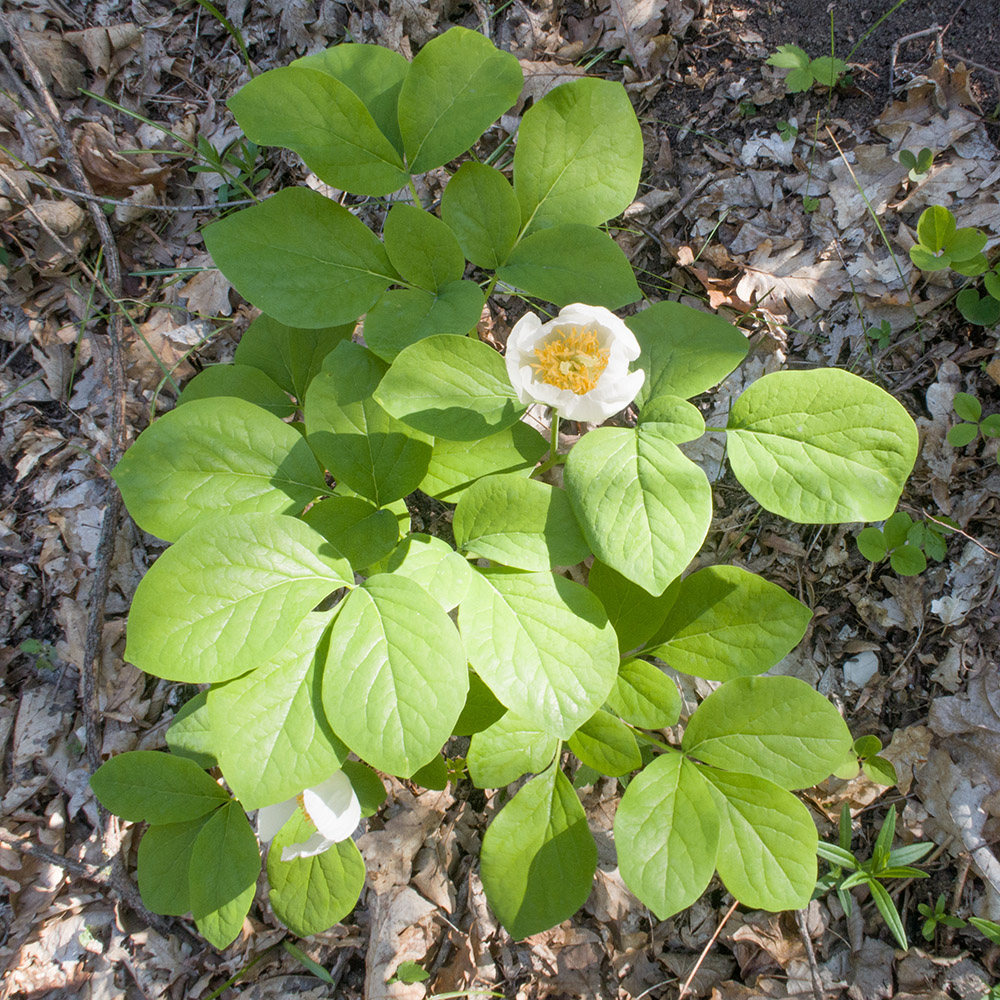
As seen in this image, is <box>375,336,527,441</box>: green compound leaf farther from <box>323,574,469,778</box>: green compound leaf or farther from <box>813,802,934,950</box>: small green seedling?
<box>813,802,934,950</box>: small green seedling

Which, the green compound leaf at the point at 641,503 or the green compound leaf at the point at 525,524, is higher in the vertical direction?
the green compound leaf at the point at 641,503

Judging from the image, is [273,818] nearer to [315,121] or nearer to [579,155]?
[315,121]

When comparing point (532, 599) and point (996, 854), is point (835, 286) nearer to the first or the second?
point (532, 599)

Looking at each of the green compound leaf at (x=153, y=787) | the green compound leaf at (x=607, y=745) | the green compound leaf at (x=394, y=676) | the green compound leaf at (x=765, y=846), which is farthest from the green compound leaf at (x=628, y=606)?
the green compound leaf at (x=153, y=787)

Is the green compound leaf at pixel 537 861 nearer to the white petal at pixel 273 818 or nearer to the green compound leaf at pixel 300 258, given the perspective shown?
the white petal at pixel 273 818

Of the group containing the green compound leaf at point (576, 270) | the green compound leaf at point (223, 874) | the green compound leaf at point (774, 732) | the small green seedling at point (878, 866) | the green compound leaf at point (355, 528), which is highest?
the green compound leaf at point (576, 270)
